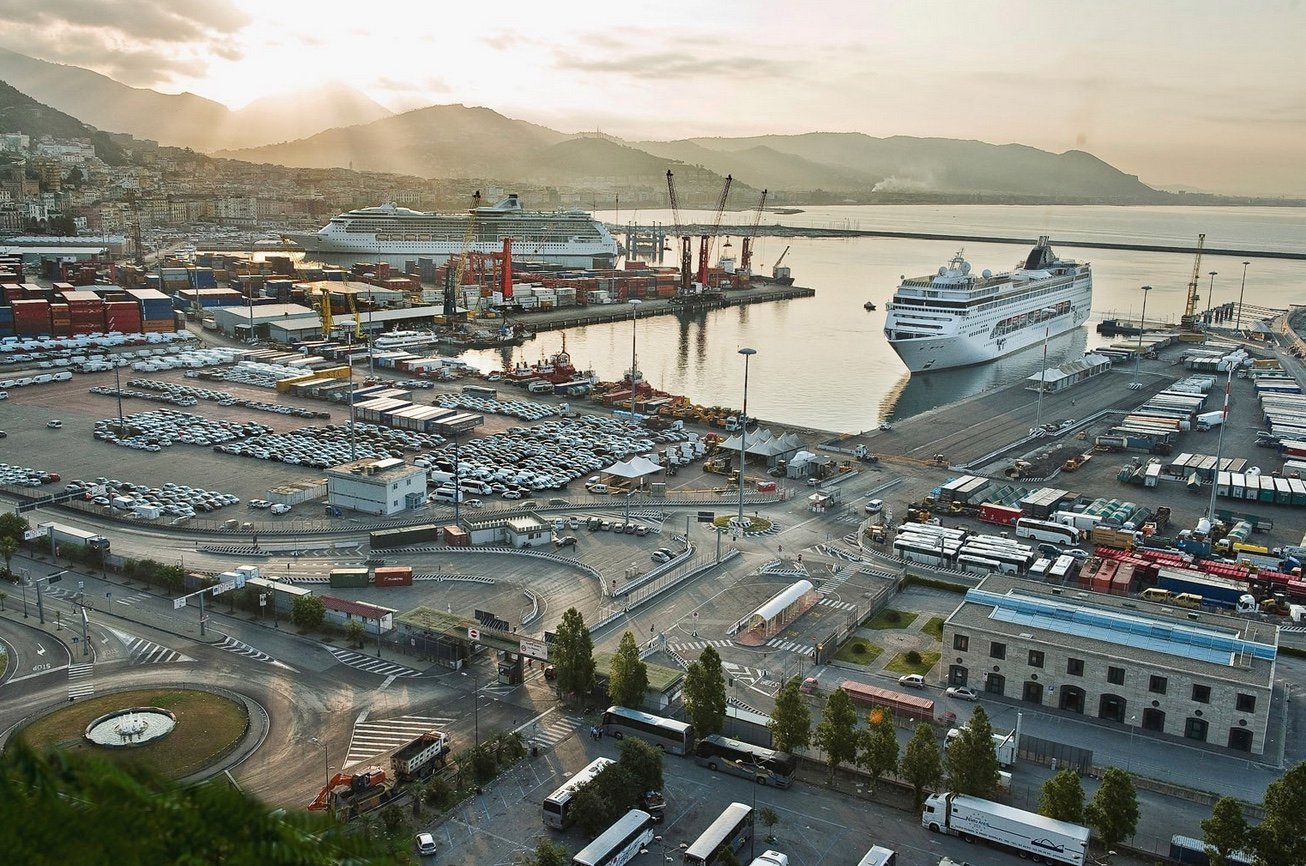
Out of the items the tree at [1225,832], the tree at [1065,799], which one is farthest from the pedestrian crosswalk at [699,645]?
the tree at [1225,832]

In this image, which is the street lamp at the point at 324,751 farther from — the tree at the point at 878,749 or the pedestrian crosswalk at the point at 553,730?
the tree at the point at 878,749

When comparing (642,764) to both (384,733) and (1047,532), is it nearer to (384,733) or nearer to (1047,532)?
(384,733)

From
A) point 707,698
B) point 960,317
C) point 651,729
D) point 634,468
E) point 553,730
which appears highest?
point 960,317

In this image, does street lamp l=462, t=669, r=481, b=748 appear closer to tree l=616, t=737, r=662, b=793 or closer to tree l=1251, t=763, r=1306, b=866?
tree l=616, t=737, r=662, b=793

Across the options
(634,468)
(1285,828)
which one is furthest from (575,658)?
(634,468)

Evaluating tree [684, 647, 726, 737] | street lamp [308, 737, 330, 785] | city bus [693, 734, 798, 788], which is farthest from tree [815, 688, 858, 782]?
street lamp [308, 737, 330, 785]
